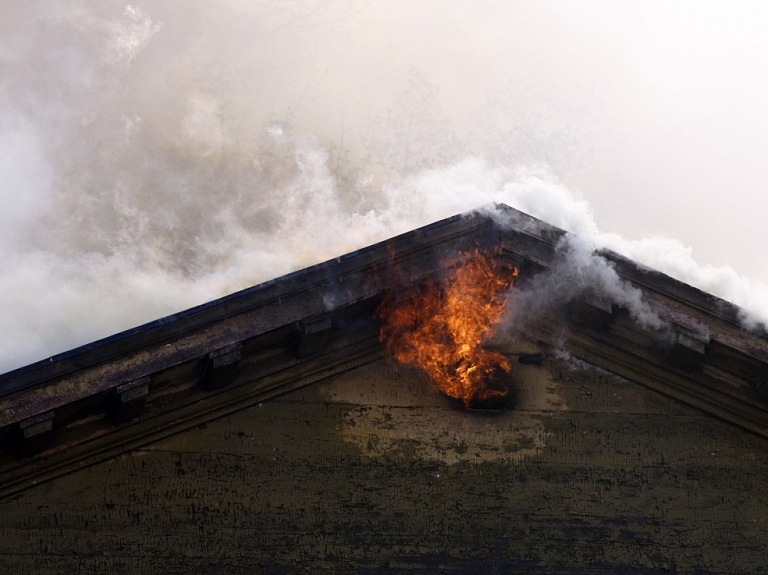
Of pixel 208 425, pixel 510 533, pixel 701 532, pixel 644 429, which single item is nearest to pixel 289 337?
pixel 208 425

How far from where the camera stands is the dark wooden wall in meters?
10.6

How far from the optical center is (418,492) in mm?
11180

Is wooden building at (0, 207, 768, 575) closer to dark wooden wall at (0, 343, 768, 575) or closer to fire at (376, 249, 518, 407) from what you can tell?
dark wooden wall at (0, 343, 768, 575)

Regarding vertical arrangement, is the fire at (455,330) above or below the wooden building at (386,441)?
above

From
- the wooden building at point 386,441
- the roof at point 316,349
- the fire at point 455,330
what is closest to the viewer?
the roof at point 316,349

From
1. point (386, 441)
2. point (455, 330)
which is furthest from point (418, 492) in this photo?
point (455, 330)

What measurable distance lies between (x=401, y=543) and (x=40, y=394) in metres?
3.80

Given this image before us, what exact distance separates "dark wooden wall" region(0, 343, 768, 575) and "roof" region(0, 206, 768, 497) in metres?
0.21

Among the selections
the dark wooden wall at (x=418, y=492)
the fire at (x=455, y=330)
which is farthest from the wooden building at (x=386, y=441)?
the fire at (x=455, y=330)

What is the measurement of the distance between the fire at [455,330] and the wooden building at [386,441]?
0.14m

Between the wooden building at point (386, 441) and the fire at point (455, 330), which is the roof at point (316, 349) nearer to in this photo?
the wooden building at point (386, 441)

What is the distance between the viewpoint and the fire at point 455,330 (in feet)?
38.1

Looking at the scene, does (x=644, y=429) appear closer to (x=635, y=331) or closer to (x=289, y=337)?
(x=635, y=331)

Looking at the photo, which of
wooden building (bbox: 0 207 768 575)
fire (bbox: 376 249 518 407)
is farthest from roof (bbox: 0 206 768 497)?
fire (bbox: 376 249 518 407)
